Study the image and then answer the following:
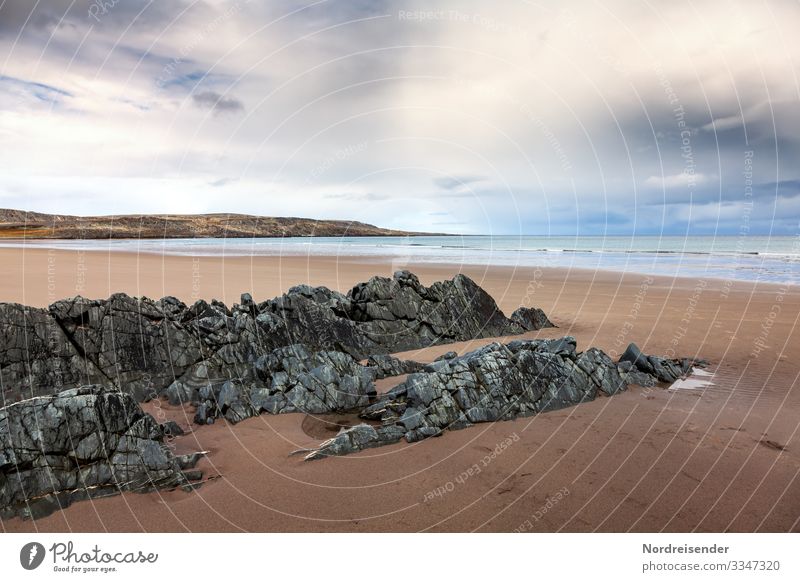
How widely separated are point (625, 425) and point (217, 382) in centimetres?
708

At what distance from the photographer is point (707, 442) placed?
642 centimetres

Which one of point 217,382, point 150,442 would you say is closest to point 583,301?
point 217,382

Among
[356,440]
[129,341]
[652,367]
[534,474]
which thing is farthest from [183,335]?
[652,367]

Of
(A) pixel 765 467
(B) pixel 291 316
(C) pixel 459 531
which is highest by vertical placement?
(B) pixel 291 316

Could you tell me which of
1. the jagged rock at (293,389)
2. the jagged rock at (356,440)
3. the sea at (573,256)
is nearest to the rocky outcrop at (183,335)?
the jagged rock at (293,389)

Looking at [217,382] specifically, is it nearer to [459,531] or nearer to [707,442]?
[459,531]

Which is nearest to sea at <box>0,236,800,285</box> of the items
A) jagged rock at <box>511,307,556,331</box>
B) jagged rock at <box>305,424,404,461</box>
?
jagged rock at <box>511,307,556,331</box>

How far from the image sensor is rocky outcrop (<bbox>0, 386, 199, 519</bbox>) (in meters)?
4.86

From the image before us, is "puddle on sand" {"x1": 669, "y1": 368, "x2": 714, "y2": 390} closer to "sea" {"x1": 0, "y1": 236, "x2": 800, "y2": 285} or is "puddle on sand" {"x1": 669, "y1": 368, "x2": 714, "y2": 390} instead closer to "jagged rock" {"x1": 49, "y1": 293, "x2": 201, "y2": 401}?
"jagged rock" {"x1": 49, "y1": 293, "x2": 201, "y2": 401}

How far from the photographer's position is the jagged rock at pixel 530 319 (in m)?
14.1

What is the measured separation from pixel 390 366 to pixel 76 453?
5.71m
